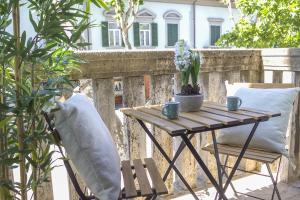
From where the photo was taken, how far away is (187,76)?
202 centimetres

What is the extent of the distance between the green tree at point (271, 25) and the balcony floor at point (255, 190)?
8.00 feet

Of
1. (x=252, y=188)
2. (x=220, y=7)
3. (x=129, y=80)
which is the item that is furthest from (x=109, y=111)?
(x=220, y=7)

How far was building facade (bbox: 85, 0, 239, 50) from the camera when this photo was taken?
47.3 ft

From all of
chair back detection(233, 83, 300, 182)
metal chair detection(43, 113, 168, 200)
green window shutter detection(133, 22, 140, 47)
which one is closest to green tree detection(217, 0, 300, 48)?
chair back detection(233, 83, 300, 182)

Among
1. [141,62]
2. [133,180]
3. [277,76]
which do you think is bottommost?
[133,180]

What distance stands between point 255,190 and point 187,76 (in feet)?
4.24

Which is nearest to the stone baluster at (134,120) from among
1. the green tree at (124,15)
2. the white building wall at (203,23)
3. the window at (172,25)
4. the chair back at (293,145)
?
the chair back at (293,145)

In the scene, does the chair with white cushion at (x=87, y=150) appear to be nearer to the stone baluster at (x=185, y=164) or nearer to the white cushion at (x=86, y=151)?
the white cushion at (x=86, y=151)

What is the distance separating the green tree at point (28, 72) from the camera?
4.28ft

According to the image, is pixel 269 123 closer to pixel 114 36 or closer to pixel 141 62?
pixel 141 62

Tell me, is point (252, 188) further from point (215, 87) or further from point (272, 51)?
point (272, 51)

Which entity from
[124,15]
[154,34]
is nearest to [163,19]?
[154,34]

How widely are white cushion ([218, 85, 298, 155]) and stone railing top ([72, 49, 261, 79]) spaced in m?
0.34

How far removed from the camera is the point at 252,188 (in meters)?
2.72
